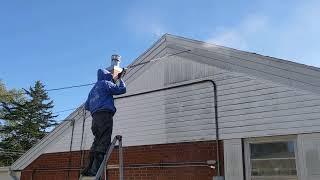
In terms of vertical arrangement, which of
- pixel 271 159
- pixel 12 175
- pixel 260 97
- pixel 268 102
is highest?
pixel 260 97

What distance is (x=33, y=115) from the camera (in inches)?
1762

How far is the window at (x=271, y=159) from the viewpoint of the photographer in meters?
8.74

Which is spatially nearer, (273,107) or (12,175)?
(273,107)

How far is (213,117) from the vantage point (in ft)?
32.0

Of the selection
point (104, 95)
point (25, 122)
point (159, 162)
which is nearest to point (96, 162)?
point (104, 95)

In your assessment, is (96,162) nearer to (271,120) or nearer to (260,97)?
(271,120)

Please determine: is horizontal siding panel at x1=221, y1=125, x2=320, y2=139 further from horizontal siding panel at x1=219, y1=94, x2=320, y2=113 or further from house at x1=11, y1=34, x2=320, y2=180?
horizontal siding panel at x1=219, y1=94, x2=320, y2=113

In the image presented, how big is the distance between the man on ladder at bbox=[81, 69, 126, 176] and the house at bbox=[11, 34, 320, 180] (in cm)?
325

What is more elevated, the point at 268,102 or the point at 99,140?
the point at 268,102

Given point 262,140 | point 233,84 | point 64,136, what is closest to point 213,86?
point 233,84

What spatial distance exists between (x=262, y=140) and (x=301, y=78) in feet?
4.56

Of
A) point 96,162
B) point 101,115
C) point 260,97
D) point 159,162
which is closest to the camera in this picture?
point 96,162

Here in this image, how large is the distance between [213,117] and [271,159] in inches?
57.6

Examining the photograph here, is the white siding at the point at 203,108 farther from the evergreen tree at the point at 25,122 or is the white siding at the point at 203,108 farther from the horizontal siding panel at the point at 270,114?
the evergreen tree at the point at 25,122
